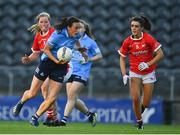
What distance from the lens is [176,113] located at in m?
18.9

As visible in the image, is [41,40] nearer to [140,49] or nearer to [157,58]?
[140,49]

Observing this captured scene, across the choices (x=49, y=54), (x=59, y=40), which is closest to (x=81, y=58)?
(x=59, y=40)

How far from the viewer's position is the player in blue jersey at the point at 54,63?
11992 millimetres

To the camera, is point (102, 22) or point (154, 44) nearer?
point (154, 44)

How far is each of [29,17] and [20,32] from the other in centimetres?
84

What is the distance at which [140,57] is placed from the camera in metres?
13.2

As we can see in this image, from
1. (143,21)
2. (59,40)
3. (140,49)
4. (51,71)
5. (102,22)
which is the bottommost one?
(51,71)

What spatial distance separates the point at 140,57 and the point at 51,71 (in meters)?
1.96

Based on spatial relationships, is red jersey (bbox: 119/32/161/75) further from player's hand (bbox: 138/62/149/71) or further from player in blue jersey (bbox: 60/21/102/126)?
player in blue jersey (bbox: 60/21/102/126)

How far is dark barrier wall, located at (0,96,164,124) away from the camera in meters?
18.8

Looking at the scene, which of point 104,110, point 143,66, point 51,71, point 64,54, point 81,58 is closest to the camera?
point 64,54

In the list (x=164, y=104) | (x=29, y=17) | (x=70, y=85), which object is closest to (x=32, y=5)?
(x=29, y=17)

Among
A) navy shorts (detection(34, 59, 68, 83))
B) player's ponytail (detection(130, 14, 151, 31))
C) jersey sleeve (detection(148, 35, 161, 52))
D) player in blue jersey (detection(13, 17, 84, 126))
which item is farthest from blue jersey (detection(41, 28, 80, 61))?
jersey sleeve (detection(148, 35, 161, 52))

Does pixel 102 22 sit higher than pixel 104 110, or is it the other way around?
pixel 102 22
